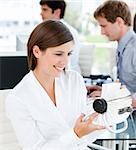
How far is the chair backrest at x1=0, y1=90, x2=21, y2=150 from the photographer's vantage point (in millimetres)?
1608

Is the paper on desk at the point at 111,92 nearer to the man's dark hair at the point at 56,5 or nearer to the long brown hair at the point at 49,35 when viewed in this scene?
the long brown hair at the point at 49,35

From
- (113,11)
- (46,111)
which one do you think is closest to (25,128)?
(46,111)

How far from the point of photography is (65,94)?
1.67 metres

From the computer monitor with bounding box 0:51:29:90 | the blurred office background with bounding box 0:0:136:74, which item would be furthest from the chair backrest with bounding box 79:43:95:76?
the computer monitor with bounding box 0:51:29:90

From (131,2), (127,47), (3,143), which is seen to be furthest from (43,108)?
(131,2)

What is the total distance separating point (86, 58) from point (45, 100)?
211 cm

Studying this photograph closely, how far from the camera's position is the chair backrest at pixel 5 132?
1.61 metres

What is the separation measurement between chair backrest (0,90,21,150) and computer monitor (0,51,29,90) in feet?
0.24

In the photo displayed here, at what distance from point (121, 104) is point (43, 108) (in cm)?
33

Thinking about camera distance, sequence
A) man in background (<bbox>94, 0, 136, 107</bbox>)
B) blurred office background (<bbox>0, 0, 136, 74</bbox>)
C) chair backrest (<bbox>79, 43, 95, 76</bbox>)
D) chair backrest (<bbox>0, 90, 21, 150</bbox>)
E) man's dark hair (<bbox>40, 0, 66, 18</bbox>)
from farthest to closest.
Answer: blurred office background (<bbox>0, 0, 136, 74</bbox>) → chair backrest (<bbox>79, 43, 95, 76</bbox>) → man's dark hair (<bbox>40, 0, 66, 18</bbox>) → man in background (<bbox>94, 0, 136, 107</bbox>) → chair backrest (<bbox>0, 90, 21, 150</bbox>)

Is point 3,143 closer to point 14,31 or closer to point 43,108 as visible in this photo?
point 43,108

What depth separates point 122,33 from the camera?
2326 millimetres

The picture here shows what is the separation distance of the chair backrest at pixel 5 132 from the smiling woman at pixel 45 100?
0.10 metres

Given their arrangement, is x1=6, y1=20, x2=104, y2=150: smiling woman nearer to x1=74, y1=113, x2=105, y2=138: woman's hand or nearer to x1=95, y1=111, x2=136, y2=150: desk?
x1=74, y1=113, x2=105, y2=138: woman's hand
